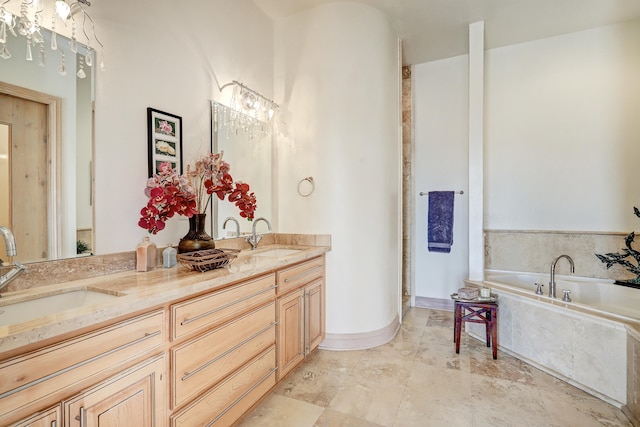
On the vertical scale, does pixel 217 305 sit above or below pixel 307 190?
below

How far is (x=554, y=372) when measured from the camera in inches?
88.2

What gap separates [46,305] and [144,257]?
46cm

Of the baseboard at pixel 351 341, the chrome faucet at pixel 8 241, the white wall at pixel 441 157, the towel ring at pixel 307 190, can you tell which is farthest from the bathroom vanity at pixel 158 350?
the white wall at pixel 441 157

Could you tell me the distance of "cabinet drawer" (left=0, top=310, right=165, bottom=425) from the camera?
2.63 ft

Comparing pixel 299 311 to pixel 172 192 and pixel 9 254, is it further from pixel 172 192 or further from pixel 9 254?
pixel 9 254

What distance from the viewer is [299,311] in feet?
7.31

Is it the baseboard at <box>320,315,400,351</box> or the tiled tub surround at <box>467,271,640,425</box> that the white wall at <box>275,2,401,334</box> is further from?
the tiled tub surround at <box>467,271,640,425</box>

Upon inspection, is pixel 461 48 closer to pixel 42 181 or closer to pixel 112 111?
pixel 112 111

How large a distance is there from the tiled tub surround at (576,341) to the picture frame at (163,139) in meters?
2.84

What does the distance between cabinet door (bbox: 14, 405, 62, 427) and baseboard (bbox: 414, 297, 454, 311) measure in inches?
143

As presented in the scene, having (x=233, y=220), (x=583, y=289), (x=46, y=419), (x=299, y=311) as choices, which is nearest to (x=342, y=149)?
(x=233, y=220)

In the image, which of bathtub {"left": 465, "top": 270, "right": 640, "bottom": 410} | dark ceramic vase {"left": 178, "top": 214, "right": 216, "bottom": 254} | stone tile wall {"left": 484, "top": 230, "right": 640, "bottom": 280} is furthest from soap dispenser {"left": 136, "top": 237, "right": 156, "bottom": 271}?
stone tile wall {"left": 484, "top": 230, "right": 640, "bottom": 280}

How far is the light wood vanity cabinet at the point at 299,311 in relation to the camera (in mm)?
2014

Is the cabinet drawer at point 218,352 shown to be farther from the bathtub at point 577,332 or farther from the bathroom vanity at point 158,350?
the bathtub at point 577,332
